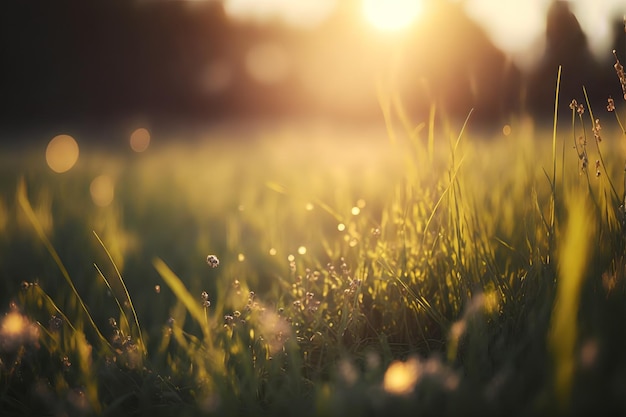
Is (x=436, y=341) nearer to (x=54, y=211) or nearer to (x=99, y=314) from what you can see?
(x=99, y=314)

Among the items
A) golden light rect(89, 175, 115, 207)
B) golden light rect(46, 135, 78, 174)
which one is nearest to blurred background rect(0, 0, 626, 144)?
golden light rect(46, 135, 78, 174)

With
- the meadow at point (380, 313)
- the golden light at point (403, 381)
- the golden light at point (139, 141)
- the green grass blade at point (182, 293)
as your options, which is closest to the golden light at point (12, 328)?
the meadow at point (380, 313)

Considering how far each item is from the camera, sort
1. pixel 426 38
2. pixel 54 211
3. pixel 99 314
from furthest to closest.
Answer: pixel 426 38, pixel 54 211, pixel 99 314

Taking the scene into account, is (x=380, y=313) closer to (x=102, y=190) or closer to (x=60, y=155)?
(x=102, y=190)

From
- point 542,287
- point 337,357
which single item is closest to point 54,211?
point 337,357

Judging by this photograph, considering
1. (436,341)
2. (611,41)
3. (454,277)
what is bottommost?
(436,341)

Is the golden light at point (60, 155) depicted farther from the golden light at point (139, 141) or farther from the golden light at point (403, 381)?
the golden light at point (403, 381)

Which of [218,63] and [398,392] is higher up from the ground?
[218,63]

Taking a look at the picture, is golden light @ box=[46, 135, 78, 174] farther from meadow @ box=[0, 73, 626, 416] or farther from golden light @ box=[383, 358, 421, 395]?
golden light @ box=[383, 358, 421, 395]

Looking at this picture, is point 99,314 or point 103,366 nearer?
point 103,366
